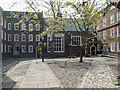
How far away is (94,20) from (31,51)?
2240 centimetres

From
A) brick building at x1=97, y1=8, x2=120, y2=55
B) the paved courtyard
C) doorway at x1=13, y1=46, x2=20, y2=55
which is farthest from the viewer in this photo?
doorway at x1=13, y1=46, x2=20, y2=55

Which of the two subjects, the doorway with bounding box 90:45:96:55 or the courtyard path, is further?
the doorway with bounding box 90:45:96:55

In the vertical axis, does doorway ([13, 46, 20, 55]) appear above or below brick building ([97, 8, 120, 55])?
below

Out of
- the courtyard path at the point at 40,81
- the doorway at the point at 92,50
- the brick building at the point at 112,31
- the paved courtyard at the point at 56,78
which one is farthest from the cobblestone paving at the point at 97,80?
the doorway at the point at 92,50

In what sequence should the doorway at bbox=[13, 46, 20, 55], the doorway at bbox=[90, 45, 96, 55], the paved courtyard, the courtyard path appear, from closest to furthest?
the courtyard path, the paved courtyard, the doorway at bbox=[90, 45, 96, 55], the doorway at bbox=[13, 46, 20, 55]

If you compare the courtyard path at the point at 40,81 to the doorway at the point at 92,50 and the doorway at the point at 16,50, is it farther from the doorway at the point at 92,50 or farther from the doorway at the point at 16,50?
the doorway at the point at 16,50

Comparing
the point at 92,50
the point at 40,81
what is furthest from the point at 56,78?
the point at 92,50

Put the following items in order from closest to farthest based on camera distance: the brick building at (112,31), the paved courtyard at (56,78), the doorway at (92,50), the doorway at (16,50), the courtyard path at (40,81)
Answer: the courtyard path at (40,81), the paved courtyard at (56,78), the brick building at (112,31), the doorway at (92,50), the doorway at (16,50)

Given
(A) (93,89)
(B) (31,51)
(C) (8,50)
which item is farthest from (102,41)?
(A) (93,89)

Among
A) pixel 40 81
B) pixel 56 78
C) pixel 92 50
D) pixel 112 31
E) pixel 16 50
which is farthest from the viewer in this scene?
pixel 16 50

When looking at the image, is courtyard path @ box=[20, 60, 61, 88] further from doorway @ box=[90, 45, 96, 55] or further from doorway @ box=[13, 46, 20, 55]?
doorway @ box=[13, 46, 20, 55]

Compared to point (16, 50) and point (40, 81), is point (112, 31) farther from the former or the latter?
point (40, 81)

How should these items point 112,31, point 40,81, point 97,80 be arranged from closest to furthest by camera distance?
point 40,81, point 97,80, point 112,31

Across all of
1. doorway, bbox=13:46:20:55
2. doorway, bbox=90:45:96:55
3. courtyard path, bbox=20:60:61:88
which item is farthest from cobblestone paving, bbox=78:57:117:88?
doorway, bbox=13:46:20:55
